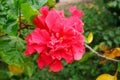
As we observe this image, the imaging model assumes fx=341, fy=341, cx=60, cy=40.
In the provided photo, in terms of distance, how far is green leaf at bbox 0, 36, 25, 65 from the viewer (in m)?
1.20

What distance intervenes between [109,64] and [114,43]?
292mm

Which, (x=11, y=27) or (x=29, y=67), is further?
(x=29, y=67)

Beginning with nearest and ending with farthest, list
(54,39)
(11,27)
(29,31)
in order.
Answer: (54,39) → (11,27) → (29,31)

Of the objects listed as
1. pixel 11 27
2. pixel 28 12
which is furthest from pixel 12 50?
pixel 28 12

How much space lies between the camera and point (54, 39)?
101 cm

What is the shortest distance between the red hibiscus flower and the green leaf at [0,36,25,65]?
0.58ft

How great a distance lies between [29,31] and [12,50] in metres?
0.12

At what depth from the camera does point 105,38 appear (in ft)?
13.2

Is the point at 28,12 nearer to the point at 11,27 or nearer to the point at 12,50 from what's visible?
the point at 11,27

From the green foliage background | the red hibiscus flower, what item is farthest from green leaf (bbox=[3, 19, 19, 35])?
the red hibiscus flower

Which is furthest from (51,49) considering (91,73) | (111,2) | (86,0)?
(86,0)

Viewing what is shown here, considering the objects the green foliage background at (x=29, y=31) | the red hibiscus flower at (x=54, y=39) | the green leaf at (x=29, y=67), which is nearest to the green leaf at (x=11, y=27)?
the green foliage background at (x=29, y=31)

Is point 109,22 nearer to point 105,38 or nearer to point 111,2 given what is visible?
point 111,2

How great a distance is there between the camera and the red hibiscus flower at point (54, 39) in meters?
1.01
